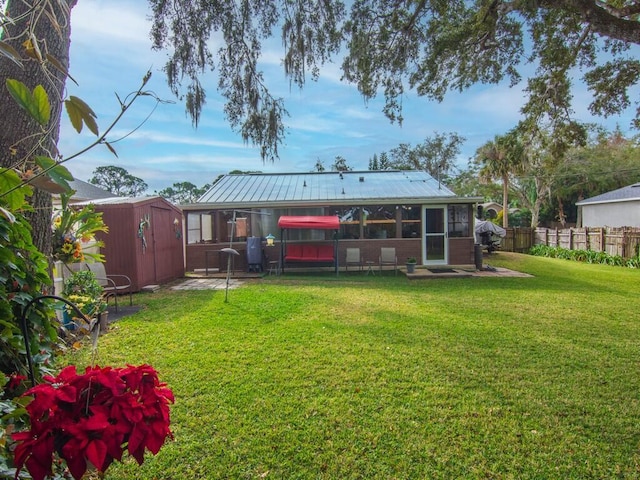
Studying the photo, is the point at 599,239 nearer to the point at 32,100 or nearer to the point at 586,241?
the point at 586,241

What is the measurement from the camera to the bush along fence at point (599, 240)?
14108 mm

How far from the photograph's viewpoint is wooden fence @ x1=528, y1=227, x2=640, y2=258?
1412 cm

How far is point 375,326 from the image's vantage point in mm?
5629

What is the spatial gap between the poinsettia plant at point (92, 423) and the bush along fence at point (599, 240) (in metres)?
18.3

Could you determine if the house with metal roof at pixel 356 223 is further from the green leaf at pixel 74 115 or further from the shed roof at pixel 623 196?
the shed roof at pixel 623 196

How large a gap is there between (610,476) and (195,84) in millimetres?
5615

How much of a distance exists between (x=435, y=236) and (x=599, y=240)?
8.76m

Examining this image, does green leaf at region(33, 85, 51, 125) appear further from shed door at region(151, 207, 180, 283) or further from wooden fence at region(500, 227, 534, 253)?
wooden fence at region(500, 227, 534, 253)

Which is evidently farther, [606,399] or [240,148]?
[240,148]

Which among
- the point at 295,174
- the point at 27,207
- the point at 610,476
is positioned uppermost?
the point at 295,174

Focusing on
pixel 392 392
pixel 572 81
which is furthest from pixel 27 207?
pixel 572 81

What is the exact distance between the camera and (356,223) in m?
13.1

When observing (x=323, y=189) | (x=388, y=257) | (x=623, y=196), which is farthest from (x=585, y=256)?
(x=323, y=189)

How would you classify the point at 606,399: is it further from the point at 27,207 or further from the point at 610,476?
the point at 27,207
